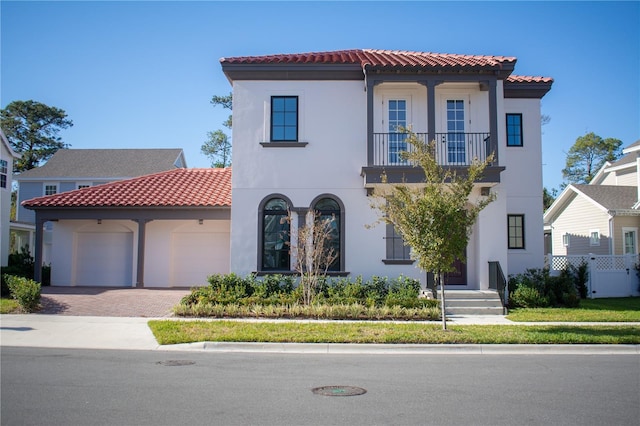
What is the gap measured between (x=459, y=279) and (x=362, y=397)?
11751 millimetres

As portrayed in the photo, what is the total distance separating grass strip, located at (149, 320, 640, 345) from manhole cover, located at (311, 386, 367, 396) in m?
3.83

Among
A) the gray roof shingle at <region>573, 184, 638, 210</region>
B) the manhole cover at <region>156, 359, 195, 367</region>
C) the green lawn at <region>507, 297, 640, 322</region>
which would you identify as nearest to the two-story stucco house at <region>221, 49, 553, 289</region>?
the green lawn at <region>507, 297, 640, 322</region>

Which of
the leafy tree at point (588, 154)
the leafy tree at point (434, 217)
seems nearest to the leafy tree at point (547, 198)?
the leafy tree at point (588, 154)

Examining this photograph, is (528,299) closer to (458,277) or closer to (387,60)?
(458,277)

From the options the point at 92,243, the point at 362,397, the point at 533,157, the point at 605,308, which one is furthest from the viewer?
the point at 92,243

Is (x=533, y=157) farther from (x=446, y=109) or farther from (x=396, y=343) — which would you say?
(x=396, y=343)

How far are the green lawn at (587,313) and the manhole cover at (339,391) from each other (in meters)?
8.54

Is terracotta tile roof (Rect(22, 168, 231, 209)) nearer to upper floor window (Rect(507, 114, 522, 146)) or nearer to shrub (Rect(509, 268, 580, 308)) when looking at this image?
shrub (Rect(509, 268, 580, 308))

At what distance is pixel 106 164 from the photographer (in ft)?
122

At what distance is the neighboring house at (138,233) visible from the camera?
20.2 metres

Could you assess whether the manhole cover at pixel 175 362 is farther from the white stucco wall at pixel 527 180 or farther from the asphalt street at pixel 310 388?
the white stucco wall at pixel 527 180

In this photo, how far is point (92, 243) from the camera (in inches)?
873

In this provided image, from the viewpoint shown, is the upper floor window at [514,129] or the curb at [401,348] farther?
the upper floor window at [514,129]

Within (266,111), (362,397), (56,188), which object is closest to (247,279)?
(266,111)
